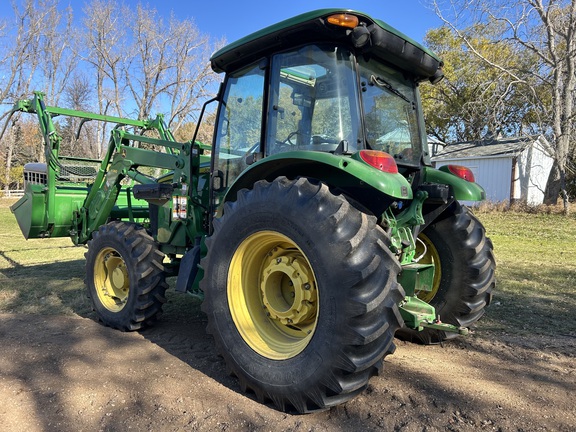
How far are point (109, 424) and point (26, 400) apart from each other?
0.69 m

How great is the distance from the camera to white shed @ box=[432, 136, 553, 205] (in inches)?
806

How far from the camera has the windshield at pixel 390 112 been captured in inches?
130

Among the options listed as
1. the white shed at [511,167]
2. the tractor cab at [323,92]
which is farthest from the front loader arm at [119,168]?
the white shed at [511,167]

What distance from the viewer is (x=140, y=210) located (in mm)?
6461

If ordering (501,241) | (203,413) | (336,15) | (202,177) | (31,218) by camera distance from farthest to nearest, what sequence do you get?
(501,241) < (31,218) < (202,177) < (336,15) < (203,413)

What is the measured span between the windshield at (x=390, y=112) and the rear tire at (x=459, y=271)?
0.67m

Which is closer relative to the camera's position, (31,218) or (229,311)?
(229,311)

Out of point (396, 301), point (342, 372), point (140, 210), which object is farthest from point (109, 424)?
point (140, 210)

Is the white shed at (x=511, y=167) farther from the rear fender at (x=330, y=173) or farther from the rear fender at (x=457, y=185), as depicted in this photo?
the rear fender at (x=330, y=173)

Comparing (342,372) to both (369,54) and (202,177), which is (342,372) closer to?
(369,54)

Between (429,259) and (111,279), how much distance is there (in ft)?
10.6

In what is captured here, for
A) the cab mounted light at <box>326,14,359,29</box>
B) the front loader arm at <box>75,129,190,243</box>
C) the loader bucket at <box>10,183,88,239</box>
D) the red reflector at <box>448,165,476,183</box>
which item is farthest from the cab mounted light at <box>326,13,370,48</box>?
the loader bucket at <box>10,183,88,239</box>

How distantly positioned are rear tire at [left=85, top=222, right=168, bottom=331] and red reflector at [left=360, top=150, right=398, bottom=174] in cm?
242

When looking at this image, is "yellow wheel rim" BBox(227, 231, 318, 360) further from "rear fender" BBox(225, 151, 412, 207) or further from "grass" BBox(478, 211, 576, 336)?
"grass" BBox(478, 211, 576, 336)
